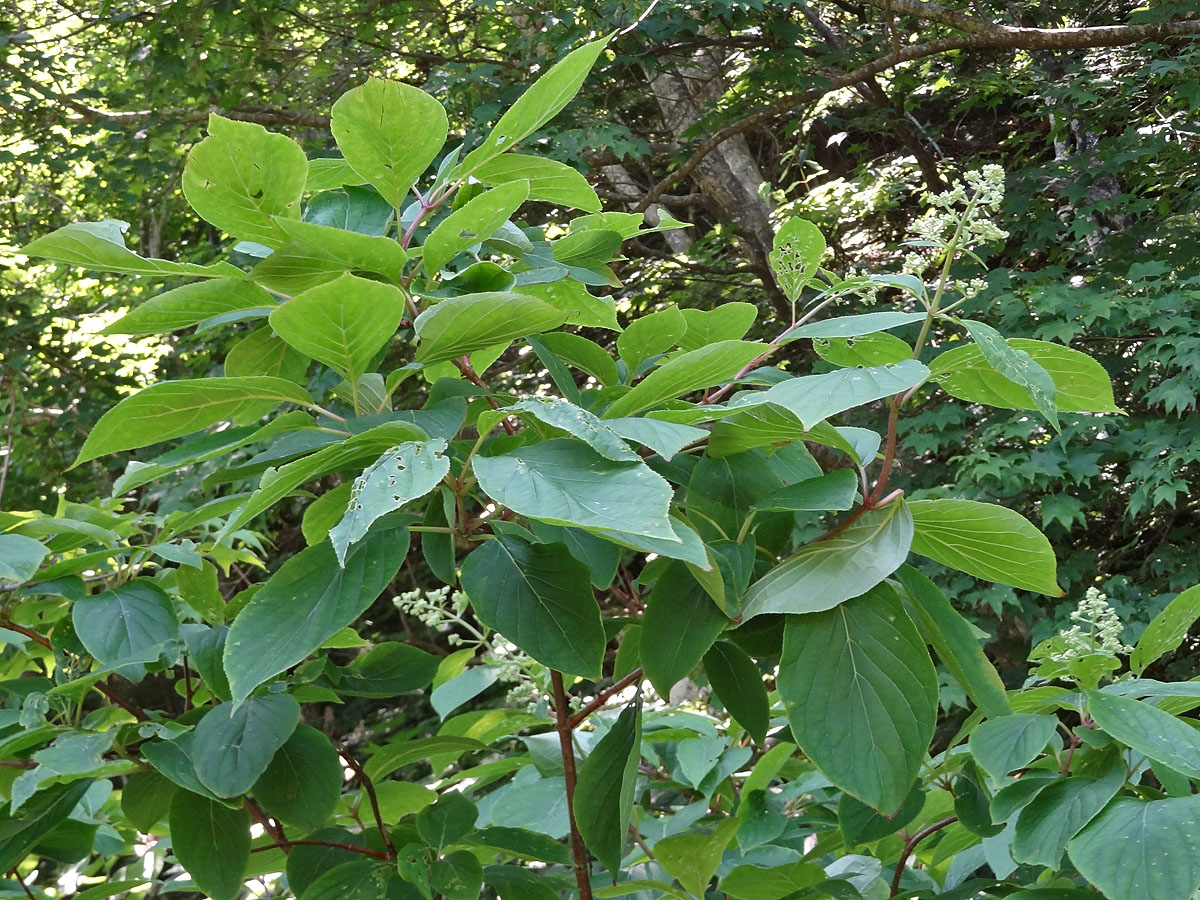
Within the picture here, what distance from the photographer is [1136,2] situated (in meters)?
5.06

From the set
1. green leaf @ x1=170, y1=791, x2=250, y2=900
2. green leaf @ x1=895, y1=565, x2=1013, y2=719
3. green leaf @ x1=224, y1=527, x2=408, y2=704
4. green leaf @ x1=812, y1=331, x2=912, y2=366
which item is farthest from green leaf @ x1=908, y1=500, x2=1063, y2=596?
green leaf @ x1=170, y1=791, x2=250, y2=900

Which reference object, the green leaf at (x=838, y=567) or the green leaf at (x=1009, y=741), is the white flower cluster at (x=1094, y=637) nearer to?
the green leaf at (x=1009, y=741)

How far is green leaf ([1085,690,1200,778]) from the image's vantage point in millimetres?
637

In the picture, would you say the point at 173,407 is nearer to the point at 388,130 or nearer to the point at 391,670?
the point at 388,130

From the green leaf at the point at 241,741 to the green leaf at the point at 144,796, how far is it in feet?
0.40

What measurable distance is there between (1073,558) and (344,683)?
369 centimetres

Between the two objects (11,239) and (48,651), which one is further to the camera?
(11,239)

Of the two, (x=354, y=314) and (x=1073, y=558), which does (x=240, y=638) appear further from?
(x=1073, y=558)

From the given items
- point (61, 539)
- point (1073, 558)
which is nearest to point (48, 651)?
point (61, 539)

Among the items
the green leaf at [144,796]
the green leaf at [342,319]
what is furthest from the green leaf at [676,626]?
the green leaf at [144,796]

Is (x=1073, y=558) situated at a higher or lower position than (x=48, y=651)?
lower

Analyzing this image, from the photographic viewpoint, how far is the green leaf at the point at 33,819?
0.83 metres

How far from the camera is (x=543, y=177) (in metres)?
0.80

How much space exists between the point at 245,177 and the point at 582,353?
0.31 metres
